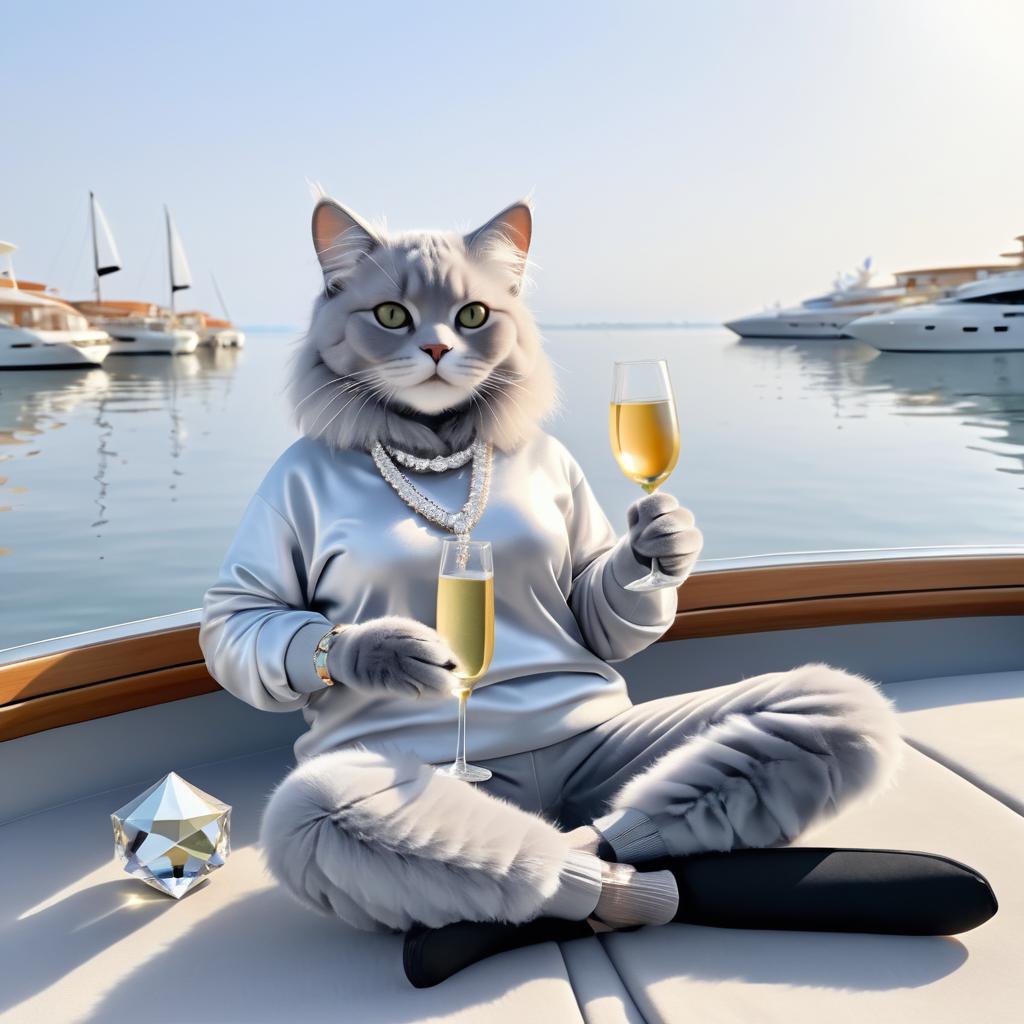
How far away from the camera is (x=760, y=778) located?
1.18 meters

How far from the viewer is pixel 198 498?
529 centimetres

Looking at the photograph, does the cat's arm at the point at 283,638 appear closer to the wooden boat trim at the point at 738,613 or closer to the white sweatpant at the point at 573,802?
the white sweatpant at the point at 573,802

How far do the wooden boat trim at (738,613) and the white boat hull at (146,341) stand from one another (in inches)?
207

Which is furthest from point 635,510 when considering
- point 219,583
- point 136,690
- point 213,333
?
point 213,333

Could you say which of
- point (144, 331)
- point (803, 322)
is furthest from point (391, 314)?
point (803, 322)

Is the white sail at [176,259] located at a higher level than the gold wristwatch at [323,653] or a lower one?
higher

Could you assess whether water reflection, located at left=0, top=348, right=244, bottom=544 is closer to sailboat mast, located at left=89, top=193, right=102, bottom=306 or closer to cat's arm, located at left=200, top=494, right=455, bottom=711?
sailboat mast, located at left=89, top=193, right=102, bottom=306

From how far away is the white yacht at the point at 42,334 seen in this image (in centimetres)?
311

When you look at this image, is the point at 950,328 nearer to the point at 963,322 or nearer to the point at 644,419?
the point at 963,322

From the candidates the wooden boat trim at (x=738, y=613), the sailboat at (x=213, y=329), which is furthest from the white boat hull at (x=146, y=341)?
the wooden boat trim at (x=738, y=613)

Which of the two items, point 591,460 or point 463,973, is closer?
point 463,973

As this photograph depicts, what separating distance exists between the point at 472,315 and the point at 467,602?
46cm

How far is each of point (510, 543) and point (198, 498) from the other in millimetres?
4340

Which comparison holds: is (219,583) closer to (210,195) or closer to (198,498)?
(210,195)
